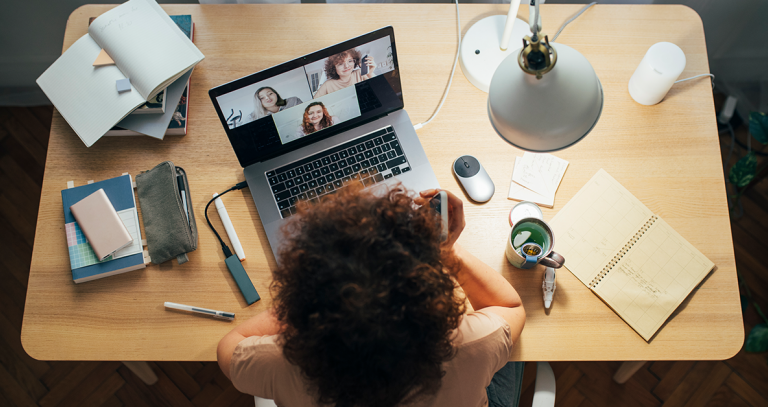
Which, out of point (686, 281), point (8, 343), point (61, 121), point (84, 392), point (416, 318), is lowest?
point (84, 392)

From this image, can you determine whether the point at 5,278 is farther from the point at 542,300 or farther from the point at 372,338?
the point at 542,300

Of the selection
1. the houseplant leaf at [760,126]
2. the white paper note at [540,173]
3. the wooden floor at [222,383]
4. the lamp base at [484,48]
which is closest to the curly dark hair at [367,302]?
the white paper note at [540,173]

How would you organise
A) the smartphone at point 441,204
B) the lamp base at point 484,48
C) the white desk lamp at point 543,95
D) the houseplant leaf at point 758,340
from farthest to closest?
the houseplant leaf at point 758,340 < the lamp base at point 484,48 < the smartphone at point 441,204 < the white desk lamp at point 543,95

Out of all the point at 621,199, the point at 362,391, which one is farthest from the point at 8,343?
the point at 621,199

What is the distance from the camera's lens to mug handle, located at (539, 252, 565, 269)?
0.90m

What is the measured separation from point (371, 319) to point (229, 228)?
50cm

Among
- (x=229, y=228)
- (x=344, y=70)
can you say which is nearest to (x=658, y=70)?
(x=344, y=70)

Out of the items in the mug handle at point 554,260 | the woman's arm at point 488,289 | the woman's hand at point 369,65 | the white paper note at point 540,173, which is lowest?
the woman's arm at point 488,289

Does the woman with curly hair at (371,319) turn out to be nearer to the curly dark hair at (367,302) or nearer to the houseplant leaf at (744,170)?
the curly dark hair at (367,302)

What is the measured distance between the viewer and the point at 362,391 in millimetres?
701

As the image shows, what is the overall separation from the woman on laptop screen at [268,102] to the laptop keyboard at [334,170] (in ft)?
0.46

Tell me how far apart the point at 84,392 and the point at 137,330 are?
3.04 ft

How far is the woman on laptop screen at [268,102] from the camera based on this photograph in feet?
2.88

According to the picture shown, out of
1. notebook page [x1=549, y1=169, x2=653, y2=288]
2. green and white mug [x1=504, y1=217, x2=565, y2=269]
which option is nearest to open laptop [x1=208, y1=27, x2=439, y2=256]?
green and white mug [x1=504, y1=217, x2=565, y2=269]
